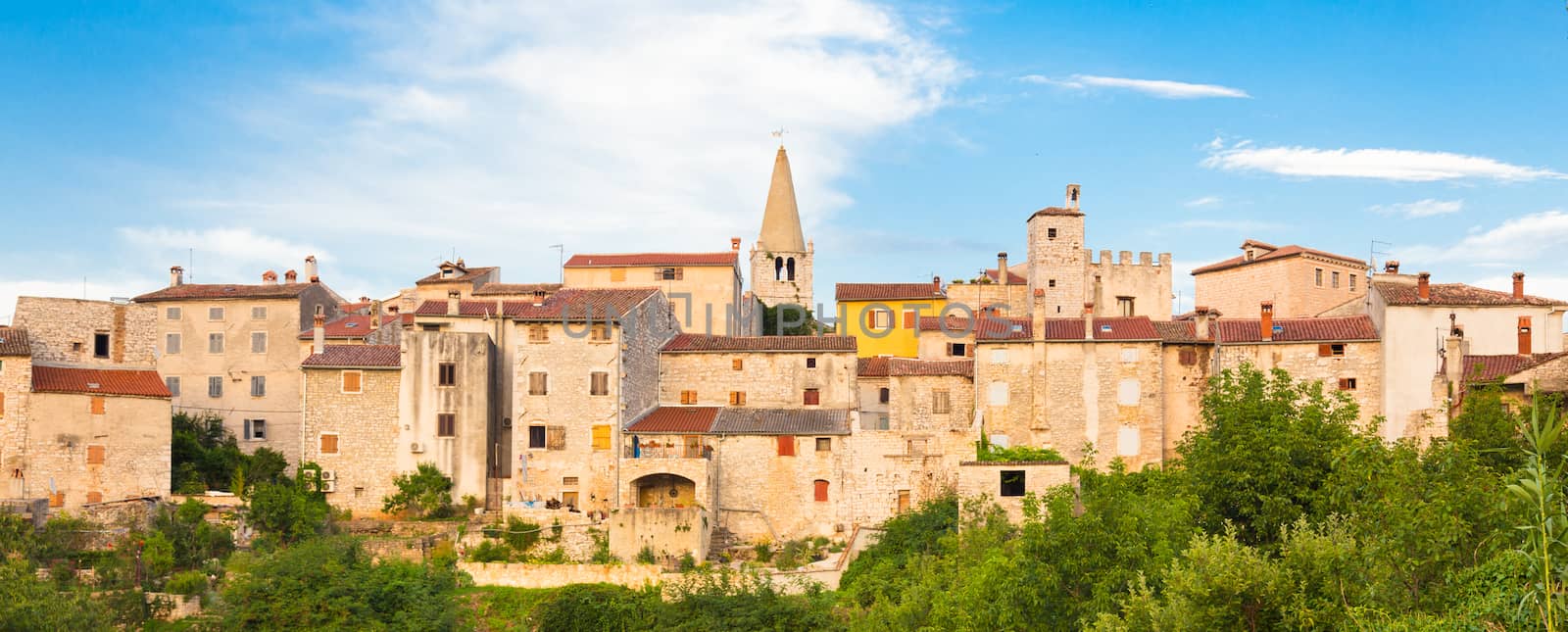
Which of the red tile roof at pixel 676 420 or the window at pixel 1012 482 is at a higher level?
the red tile roof at pixel 676 420

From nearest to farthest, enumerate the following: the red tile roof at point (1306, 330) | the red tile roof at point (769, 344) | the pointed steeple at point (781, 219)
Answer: the red tile roof at point (1306, 330), the red tile roof at point (769, 344), the pointed steeple at point (781, 219)

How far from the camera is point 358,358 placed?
43.0 meters

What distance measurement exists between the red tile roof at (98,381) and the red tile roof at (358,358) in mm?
4934

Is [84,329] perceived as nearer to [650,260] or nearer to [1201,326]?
[650,260]

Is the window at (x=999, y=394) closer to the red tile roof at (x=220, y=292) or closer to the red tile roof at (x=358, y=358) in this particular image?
the red tile roof at (x=358, y=358)

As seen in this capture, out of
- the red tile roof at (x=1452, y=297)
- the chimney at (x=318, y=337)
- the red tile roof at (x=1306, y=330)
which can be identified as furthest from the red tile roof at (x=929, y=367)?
the chimney at (x=318, y=337)

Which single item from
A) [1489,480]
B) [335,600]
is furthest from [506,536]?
[1489,480]

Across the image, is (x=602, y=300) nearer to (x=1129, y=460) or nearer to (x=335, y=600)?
(x=335, y=600)

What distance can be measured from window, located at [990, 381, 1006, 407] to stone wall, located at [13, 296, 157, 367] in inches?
1196

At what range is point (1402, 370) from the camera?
133 ft

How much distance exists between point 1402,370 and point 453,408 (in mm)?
32604

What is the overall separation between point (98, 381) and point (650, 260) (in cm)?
2292

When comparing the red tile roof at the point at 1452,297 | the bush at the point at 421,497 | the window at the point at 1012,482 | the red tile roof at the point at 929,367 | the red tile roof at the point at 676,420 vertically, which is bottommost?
the bush at the point at 421,497

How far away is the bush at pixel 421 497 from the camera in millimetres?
41250
